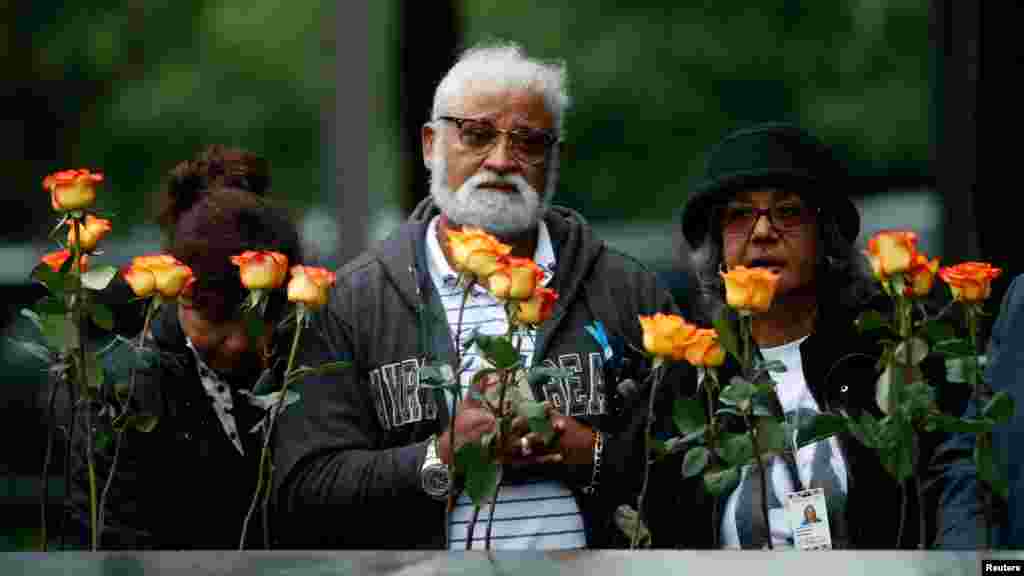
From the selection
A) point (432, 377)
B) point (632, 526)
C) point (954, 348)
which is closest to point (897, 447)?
point (954, 348)

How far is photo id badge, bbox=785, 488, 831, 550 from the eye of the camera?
9.25 feet

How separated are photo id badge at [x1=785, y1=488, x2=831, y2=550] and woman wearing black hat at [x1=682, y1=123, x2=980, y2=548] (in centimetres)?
5

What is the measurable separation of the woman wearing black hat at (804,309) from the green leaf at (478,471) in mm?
750

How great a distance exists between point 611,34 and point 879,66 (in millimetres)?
704

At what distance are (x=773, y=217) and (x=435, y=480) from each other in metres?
0.84

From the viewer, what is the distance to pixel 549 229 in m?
3.36

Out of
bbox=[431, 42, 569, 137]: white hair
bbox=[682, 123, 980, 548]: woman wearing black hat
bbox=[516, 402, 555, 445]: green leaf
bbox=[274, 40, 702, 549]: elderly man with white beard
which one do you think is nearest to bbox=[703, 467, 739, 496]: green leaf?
bbox=[516, 402, 555, 445]: green leaf

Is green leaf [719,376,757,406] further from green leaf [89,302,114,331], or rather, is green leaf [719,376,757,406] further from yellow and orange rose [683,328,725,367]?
green leaf [89,302,114,331]

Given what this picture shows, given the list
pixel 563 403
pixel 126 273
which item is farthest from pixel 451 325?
pixel 126 273

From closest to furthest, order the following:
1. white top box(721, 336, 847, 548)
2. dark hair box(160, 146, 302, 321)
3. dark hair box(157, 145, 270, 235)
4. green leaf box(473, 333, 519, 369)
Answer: green leaf box(473, 333, 519, 369) → white top box(721, 336, 847, 548) → dark hair box(160, 146, 302, 321) → dark hair box(157, 145, 270, 235)

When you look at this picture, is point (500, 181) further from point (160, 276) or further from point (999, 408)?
point (999, 408)

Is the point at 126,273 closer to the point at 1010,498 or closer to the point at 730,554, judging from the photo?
the point at 730,554

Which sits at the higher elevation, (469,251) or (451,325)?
(469,251)

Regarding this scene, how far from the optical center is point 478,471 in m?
2.21
